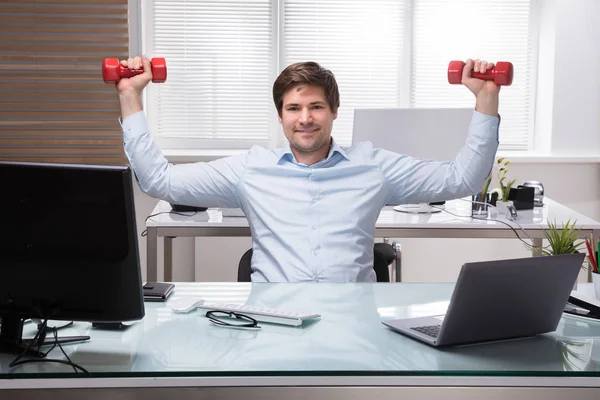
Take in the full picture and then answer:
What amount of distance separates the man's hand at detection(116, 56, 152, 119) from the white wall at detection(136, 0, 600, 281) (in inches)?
95.0

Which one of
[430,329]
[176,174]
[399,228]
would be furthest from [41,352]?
[399,228]

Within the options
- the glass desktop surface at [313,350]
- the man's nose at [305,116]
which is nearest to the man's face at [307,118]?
the man's nose at [305,116]

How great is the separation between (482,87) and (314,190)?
2.00 ft

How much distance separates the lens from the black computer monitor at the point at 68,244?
1406mm

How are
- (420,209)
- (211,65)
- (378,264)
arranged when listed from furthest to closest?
(211,65) → (420,209) → (378,264)

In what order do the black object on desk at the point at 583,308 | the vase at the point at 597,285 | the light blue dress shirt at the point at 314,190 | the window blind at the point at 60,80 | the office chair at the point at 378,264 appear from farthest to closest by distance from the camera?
the window blind at the point at 60,80 < the office chair at the point at 378,264 < the light blue dress shirt at the point at 314,190 < the vase at the point at 597,285 < the black object on desk at the point at 583,308

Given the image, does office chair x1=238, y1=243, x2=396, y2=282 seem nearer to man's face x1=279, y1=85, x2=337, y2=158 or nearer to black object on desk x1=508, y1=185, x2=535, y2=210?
man's face x1=279, y1=85, x2=337, y2=158

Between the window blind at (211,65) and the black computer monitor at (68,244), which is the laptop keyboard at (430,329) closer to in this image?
the black computer monitor at (68,244)

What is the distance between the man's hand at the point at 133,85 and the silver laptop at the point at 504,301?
1.00 meters

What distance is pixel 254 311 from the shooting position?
1642 millimetres

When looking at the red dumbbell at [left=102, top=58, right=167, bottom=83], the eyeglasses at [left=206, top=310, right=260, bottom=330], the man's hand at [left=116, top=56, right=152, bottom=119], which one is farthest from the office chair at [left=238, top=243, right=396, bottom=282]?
the eyeglasses at [left=206, top=310, right=260, bottom=330]

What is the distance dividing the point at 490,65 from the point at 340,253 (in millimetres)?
704

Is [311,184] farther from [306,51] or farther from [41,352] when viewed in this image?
[306,51]

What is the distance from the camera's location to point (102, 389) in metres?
1.34
